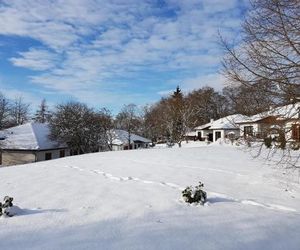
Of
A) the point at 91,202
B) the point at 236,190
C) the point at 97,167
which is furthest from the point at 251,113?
the point at 97,167

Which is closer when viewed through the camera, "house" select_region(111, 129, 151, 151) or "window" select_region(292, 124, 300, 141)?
"window" select_region(292, 124, 300, 141)

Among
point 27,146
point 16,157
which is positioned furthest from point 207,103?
point 16,157

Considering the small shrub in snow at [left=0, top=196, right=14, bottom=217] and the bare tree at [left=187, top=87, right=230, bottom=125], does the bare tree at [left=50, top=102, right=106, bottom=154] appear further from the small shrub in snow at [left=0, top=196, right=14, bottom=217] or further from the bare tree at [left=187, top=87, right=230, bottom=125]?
the small shrub in snow at [left=0, top=196, right=14, bottom=217]

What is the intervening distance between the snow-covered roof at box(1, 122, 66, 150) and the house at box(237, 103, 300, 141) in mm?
32404

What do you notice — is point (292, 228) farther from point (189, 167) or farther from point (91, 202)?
point (189, 167)

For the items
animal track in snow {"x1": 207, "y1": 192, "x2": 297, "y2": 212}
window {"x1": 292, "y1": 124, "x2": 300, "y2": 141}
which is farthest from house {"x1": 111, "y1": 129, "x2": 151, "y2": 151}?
window {"x1": 292, "y1": 124, "x2": 300, "y2": 141}

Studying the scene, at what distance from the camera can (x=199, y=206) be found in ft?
25.2

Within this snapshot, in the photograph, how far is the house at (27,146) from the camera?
3881 centimetres

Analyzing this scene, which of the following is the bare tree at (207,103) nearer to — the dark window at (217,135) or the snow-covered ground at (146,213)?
the dark window at (217,135)

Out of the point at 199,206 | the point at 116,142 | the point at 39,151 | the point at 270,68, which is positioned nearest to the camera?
the point at 199,206

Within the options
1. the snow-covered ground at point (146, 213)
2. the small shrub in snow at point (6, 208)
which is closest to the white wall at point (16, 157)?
the snow-covered ground at point (146, 213)

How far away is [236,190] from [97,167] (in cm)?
632

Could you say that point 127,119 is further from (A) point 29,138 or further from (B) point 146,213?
(B) point 146,213

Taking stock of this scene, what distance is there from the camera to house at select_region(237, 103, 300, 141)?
858 centimetres
